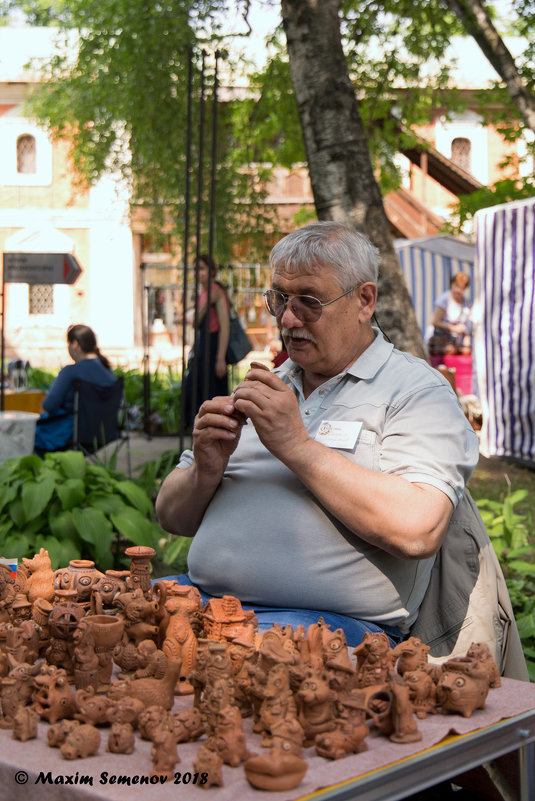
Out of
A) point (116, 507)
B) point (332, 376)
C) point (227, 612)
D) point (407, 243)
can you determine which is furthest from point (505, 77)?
point (227, 612)

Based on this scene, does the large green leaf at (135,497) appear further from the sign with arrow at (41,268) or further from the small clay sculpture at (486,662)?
the small clay sculpture at (486,662)

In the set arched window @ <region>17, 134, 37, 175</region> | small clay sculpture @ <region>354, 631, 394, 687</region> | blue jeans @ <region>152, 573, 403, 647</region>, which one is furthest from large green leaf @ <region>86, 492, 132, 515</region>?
arched window @ <region>17, 134, 37, 175</region>

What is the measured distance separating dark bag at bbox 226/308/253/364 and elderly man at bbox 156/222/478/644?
5.30m

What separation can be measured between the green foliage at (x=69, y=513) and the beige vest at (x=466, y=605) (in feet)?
6.49

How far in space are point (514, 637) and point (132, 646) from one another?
97 cm

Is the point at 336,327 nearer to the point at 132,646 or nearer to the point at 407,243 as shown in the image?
the point at 132,646

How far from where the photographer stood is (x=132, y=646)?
1.53 m

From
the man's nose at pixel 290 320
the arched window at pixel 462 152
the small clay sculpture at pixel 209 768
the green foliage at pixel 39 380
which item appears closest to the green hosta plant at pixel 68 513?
the man's nose at pixel 290 320

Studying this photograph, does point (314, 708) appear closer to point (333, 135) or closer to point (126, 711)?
point (126, 711)

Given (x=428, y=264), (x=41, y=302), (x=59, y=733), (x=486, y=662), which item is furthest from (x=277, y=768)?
(x=41, y=302)

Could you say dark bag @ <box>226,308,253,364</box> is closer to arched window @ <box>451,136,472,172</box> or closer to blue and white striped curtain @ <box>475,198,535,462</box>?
blue and white striped curtain @ <box>475,198,535,462</box>

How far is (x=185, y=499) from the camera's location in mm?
2164

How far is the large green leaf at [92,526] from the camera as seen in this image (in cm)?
383

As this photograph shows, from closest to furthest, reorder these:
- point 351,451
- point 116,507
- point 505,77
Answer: point 351,451 < point 116,507 < point 505,77
